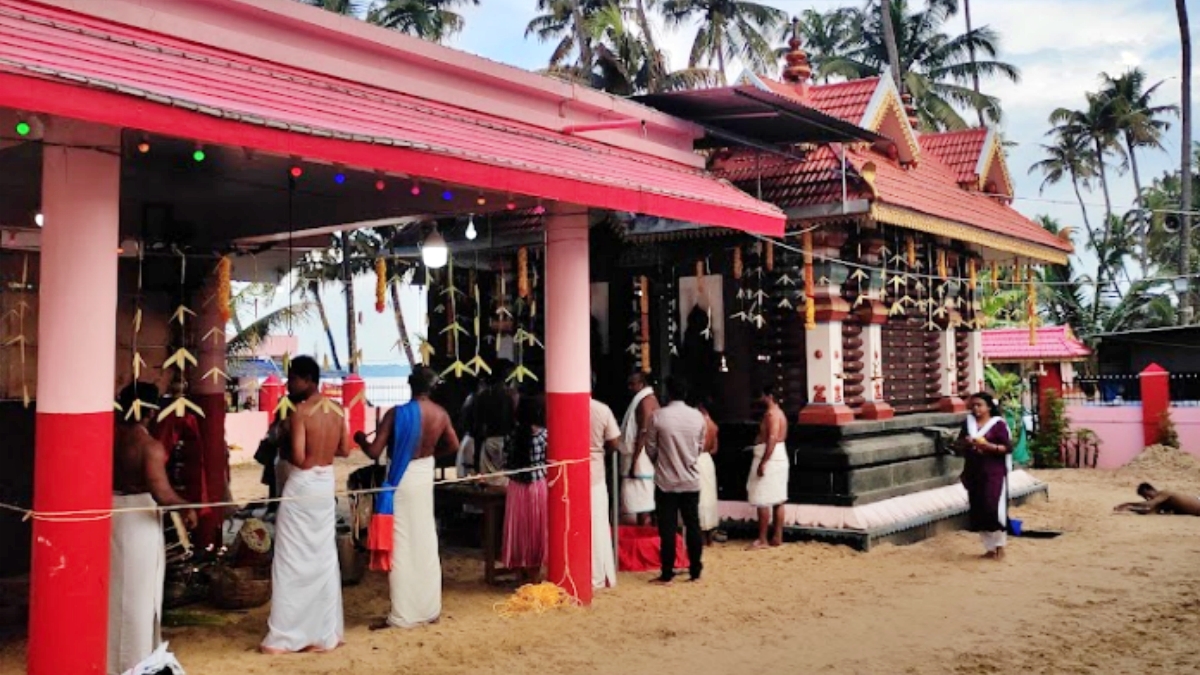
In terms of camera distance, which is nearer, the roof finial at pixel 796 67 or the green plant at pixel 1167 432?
the roof finial at pixel 796 67

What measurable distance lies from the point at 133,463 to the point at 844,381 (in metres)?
7.71

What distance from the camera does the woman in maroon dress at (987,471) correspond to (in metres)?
10.1

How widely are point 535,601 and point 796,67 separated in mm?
7867

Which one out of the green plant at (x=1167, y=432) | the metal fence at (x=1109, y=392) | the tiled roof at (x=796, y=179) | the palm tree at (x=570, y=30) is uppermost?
the palm tree at (x=570, y=30)

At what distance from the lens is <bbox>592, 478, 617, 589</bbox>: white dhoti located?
336 inches

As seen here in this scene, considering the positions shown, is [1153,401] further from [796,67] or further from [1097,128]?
[1097,128]

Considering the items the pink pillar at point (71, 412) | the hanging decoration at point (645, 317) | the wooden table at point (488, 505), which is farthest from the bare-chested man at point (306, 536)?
the hanging decoration at point (645, 317)

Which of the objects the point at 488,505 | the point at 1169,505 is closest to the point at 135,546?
the point at 488,505

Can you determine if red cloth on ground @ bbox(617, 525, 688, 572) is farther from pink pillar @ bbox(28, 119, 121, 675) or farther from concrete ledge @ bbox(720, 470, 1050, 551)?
pink pillar @ bbox(28, 119, 121, 675)

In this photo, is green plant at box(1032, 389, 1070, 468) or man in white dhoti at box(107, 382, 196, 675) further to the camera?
green plant at box(1032, 389, 1070, 468)

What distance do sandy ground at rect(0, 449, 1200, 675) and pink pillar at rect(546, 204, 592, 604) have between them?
0.50m

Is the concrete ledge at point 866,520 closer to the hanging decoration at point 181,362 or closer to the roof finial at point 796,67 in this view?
the roof finial at point 796,67

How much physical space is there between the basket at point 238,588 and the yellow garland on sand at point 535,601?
5.94ft

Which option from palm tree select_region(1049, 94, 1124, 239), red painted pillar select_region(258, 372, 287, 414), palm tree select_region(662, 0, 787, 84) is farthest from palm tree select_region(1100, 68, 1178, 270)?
red painted pillar select_region(258, 372, 287, 414)
